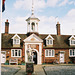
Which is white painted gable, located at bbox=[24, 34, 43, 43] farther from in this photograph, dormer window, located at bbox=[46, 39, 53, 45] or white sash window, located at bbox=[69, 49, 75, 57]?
white sash window, located at bbox=[69, 49, 75, 57]

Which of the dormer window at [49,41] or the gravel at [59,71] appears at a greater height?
the dormer window at [49,41]

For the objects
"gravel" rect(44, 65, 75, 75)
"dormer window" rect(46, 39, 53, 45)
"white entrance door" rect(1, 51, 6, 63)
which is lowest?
"gravel" rect(44, 65, 75, 75)

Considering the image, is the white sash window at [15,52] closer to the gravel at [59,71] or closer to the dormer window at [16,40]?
the dormer window at [16,40]

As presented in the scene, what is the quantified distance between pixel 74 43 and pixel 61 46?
3201 mm

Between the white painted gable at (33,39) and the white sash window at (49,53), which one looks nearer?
the white painted gable at (33,39)

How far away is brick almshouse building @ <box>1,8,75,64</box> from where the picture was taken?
26.4 m

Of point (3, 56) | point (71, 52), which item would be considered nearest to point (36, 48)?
point (3, 56)

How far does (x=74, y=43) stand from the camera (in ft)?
93.9

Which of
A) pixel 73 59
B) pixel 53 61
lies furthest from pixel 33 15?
pixel 73 59

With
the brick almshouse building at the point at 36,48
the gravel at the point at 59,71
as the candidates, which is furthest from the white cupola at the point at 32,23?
the gravel at the point at 59,71

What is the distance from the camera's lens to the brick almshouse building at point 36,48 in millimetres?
26438

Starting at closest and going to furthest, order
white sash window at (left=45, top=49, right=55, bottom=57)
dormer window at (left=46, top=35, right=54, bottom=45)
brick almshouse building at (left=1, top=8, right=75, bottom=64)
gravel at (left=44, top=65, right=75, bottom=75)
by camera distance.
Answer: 1. gravel at (left=44, top=65, right=75, bottom=75)
2. brick almshouse building at (left=1, top=8, right=75, bottom=64)
3. white sash window at (left=45, top=49, right=55, bottom=57)
4. dormer window at (left=46, top=35, right=54, bottom=45)

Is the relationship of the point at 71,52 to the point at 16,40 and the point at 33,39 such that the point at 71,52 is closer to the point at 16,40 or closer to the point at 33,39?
the point at 33,39


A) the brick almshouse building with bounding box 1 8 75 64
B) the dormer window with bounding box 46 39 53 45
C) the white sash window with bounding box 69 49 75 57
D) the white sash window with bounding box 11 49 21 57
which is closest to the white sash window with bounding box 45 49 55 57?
the brick almshouse building with bounding box 1 8 75 64
